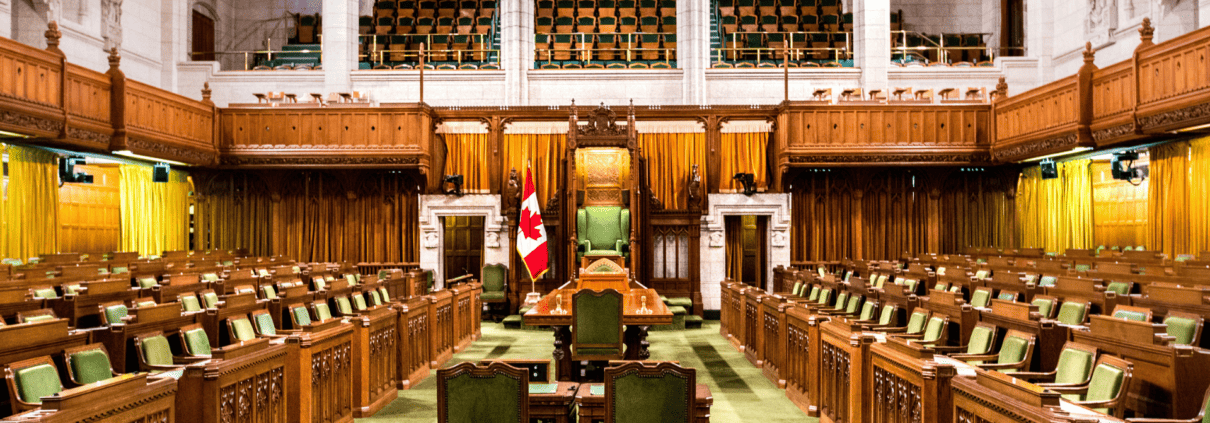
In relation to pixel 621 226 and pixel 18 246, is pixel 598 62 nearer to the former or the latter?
pixel 621 226

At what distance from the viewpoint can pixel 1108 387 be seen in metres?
3.60

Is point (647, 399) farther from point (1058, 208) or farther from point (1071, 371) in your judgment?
point (1058, 208)

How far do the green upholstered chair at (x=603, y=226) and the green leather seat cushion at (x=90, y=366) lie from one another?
870 cm

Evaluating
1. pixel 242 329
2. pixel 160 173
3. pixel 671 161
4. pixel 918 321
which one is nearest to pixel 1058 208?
pixel 671 161

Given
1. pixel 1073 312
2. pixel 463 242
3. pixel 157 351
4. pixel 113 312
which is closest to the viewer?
pixel 157 351

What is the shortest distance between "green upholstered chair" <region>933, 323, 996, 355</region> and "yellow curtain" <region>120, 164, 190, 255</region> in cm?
1344

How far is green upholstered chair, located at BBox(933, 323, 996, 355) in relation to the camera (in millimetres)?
4848

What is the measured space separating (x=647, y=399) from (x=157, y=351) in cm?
314

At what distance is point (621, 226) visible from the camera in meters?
12.8

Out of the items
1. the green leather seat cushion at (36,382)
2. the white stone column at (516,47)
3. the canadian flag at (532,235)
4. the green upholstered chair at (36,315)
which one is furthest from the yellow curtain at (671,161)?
the green leather seat cushion at (36,382)

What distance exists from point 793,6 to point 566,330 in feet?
50.6

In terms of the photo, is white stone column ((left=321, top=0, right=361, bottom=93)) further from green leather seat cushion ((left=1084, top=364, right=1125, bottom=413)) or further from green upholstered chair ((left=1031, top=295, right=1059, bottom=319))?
green leather seat cushion ((left=1084, top=364, right=1125, bottom=413))

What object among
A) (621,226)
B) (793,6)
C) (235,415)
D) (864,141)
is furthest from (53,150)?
(793,6)

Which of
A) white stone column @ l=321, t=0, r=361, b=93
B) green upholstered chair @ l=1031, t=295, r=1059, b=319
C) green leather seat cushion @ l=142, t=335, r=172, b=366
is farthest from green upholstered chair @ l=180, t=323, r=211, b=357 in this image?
white stone column @ l=321, t=0, r=361, b=93
